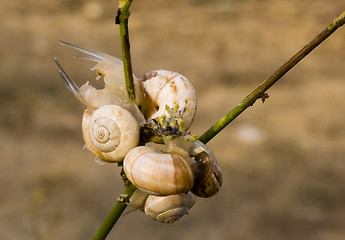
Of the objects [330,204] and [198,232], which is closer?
[198,232]

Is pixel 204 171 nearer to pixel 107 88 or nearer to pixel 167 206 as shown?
pixel 167 206

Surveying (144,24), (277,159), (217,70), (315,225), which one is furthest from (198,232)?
(144,24)

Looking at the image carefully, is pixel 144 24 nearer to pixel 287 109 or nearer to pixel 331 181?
pixel 287 109

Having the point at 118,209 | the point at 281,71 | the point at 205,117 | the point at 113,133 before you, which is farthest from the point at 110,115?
the point at 205,117

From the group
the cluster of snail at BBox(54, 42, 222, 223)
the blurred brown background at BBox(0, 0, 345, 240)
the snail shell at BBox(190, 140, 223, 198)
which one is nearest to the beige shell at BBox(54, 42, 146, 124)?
the cluster of snail at BBox(54, 42, 222, 223)

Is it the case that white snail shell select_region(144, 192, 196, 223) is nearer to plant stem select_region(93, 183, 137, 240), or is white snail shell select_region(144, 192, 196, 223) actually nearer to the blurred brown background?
plant stem select_region(93, 183, 137, 240)

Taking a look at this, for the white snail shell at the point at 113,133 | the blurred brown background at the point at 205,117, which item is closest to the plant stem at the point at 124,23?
the white snail shell at the point at 113,133

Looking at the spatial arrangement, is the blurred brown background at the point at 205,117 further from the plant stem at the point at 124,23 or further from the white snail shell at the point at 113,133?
the plant stem at the point at 124,23
